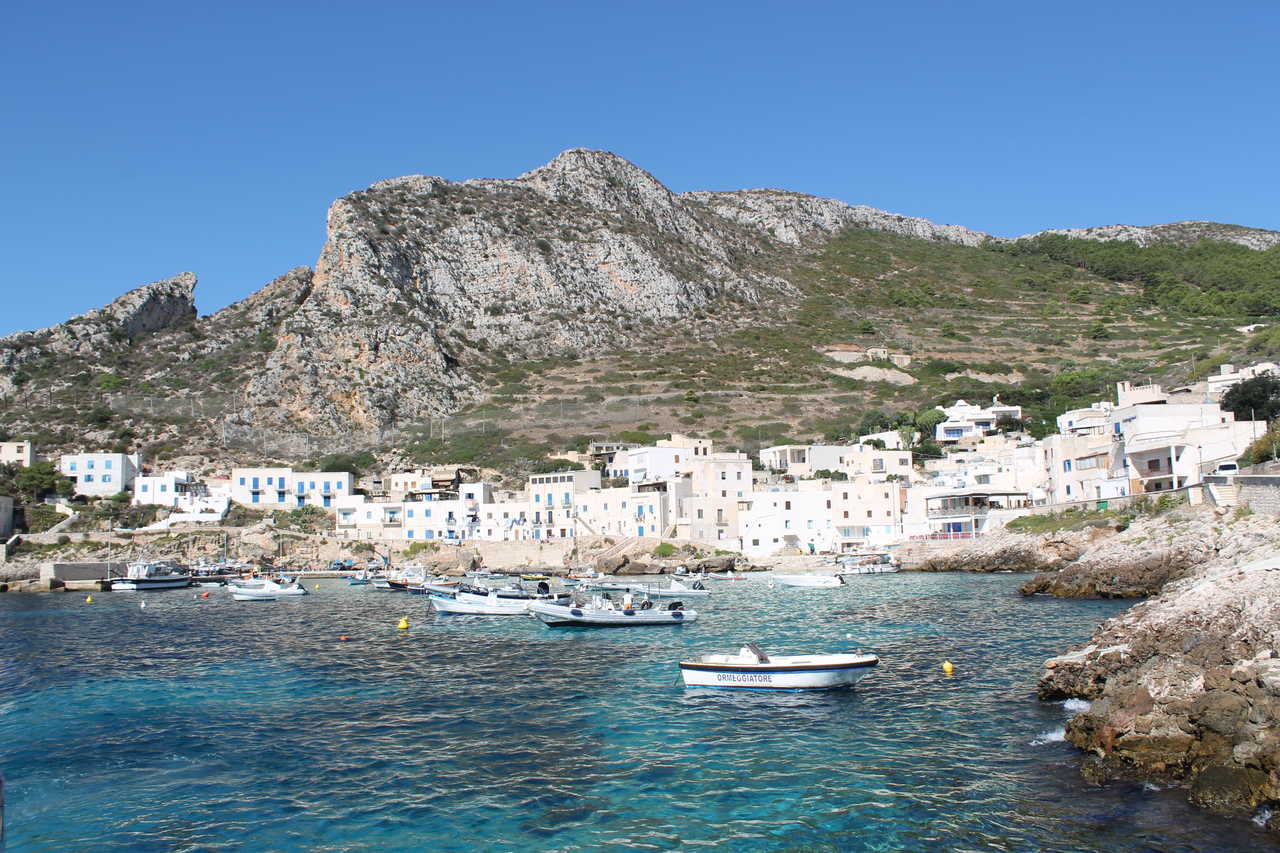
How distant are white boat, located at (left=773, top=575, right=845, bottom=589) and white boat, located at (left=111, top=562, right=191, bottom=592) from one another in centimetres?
4302

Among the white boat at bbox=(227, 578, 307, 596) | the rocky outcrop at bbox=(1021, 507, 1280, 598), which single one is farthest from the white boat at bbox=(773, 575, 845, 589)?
the white boat at bbox=(227, 578, 307, 596)

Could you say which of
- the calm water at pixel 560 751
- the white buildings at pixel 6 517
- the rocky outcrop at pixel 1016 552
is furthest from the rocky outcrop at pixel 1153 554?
the white buildings at pixel 6 517

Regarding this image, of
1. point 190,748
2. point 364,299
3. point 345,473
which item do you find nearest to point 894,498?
point 345,473

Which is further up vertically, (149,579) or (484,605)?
(149,579)

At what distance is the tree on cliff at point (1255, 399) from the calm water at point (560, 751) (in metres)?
34.3

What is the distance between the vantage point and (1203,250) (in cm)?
17550

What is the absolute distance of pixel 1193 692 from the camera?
15773 mm

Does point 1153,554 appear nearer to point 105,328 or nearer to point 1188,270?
point 105,328

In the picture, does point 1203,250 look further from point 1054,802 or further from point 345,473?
point 1054,802

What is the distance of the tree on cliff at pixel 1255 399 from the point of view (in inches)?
2366

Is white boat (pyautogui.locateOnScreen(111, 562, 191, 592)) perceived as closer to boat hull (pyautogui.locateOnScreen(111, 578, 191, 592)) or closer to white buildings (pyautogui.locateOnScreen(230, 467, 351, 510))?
boat hull (pyautogui.locateOnScreen(111, 578, 191, 592))

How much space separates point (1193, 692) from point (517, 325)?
407 feet

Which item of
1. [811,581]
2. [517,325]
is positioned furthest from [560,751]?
[517,325]

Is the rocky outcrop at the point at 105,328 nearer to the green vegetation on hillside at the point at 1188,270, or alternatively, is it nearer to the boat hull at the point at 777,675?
the boat hull at the point at 777,675
